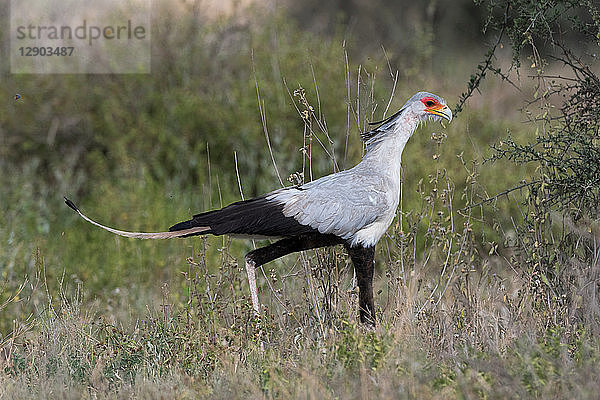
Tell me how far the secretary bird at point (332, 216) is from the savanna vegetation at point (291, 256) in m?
0.26

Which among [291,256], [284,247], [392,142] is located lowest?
[284,247]

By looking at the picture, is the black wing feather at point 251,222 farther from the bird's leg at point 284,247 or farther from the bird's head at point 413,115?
the bird's head at point 413,115

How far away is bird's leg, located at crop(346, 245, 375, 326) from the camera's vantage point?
488cm

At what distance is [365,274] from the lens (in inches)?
193

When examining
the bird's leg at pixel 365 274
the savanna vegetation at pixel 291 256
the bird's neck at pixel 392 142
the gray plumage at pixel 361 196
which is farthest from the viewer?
the bird's neck at pixel 392 142

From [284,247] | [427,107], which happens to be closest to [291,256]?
[284,247]

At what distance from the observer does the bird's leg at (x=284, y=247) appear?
15.8ft

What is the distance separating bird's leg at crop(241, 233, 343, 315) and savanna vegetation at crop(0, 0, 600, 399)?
10.3 inches

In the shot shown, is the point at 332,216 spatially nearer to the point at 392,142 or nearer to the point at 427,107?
the point at 392,142

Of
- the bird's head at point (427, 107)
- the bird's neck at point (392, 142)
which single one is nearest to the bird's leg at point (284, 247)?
the bird's neck at point (392, 142)

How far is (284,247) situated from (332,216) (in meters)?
0.37

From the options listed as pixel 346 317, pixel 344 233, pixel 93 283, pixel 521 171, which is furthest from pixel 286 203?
pixel 521 171

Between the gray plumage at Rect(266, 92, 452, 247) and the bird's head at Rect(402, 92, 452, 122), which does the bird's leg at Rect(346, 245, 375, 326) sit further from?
the bird's head at Rect(402, 92, 452, 122)

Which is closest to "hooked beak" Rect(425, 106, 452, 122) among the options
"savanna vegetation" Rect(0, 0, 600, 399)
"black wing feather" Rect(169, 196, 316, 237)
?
"savanna vegetation" Rect(0, 0, 600, 399)
